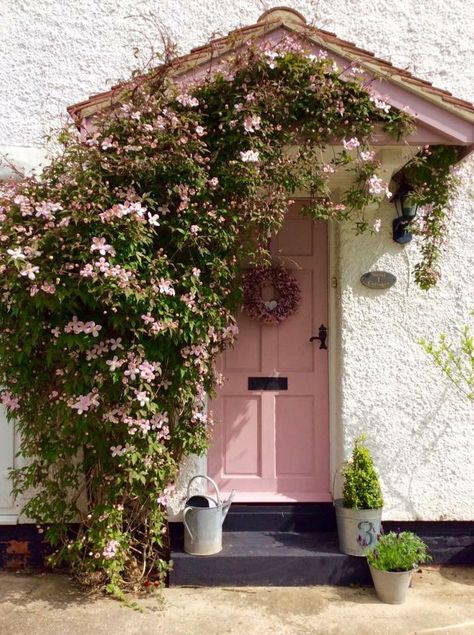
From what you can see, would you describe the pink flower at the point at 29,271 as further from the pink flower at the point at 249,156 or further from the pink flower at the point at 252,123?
the pink flower at the point at 252,123

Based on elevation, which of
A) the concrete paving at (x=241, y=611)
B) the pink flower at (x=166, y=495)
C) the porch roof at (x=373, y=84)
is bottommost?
the concrete paving at (x=241, y=611)

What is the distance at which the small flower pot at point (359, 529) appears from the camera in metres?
3.88

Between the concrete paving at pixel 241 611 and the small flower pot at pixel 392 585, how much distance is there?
49 mm

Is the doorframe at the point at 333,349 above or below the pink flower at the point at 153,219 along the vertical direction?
below

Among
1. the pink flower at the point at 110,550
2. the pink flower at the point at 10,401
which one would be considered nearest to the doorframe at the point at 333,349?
the pink flower at the point at 110,550

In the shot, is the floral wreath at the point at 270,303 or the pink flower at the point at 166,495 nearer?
the pink flower at the point at 166,495

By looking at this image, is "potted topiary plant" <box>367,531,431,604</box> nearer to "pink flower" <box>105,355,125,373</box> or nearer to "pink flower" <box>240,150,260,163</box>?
"pink flower" <box>105,355,125,373</box>

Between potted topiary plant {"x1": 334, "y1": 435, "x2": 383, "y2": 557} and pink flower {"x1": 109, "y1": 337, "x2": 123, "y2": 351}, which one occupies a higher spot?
pink flower {"x1": 109, "y1": 337, "x2": 123, "y2": 351}

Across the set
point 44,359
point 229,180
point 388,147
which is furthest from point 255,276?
point 44,359

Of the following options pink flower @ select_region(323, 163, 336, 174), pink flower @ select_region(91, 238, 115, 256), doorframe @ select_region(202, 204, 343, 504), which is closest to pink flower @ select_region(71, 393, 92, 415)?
pink flower @ select_region(91, 238, 115, 256)

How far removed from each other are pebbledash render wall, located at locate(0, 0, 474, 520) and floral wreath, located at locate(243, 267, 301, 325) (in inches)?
15.0

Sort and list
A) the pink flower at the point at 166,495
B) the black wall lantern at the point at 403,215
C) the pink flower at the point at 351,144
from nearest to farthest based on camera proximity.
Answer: the pink flower at the point at 351,144, the pink flower at the point at 166,495, the black wall lantern at the point at 403,215

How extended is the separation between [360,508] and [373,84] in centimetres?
292

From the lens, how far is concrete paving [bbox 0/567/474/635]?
3.35 m
